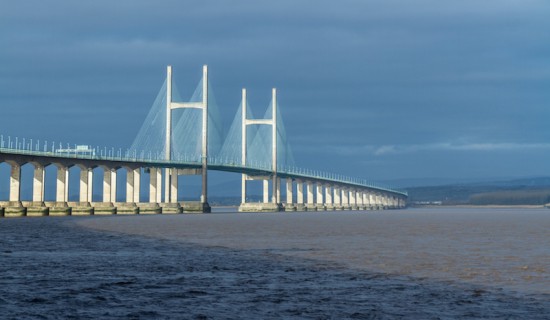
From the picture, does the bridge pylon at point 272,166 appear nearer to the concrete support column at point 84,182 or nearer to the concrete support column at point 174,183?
the concrete support column at point 174,183

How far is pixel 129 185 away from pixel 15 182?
28203 millimetres

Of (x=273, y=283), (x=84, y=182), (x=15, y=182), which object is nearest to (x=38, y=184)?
(x=15, y=182)

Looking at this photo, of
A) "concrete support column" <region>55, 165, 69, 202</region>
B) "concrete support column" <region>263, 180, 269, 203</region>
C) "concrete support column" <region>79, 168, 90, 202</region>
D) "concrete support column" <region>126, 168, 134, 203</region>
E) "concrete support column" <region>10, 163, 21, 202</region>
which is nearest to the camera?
"concrete support column" <region>10, 163, 21, 202</region>

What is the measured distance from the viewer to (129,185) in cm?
12762

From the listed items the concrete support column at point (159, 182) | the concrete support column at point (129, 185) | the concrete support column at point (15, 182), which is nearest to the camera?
the concrete support column at point (15, 182)

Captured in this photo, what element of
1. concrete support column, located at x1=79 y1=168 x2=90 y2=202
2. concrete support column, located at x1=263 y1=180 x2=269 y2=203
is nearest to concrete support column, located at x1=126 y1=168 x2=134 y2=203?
concrete support column, located at x1=79 y1=168 x2=90 y2=202

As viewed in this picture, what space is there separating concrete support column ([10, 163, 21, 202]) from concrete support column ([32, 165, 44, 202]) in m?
2.57

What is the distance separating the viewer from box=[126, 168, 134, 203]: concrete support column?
127 meters

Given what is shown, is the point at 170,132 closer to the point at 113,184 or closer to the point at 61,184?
the point at 113,184

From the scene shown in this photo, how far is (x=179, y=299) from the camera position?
18484 mm

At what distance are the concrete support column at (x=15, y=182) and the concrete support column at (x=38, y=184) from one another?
257cm

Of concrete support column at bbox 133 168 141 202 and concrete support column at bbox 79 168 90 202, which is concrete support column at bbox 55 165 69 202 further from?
concrete support column at bbox 133 168 141 202

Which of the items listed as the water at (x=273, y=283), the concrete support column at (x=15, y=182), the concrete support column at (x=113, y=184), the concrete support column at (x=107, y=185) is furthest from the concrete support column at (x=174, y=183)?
the water at (x=273, y=283)

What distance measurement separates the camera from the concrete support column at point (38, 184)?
338 ft
